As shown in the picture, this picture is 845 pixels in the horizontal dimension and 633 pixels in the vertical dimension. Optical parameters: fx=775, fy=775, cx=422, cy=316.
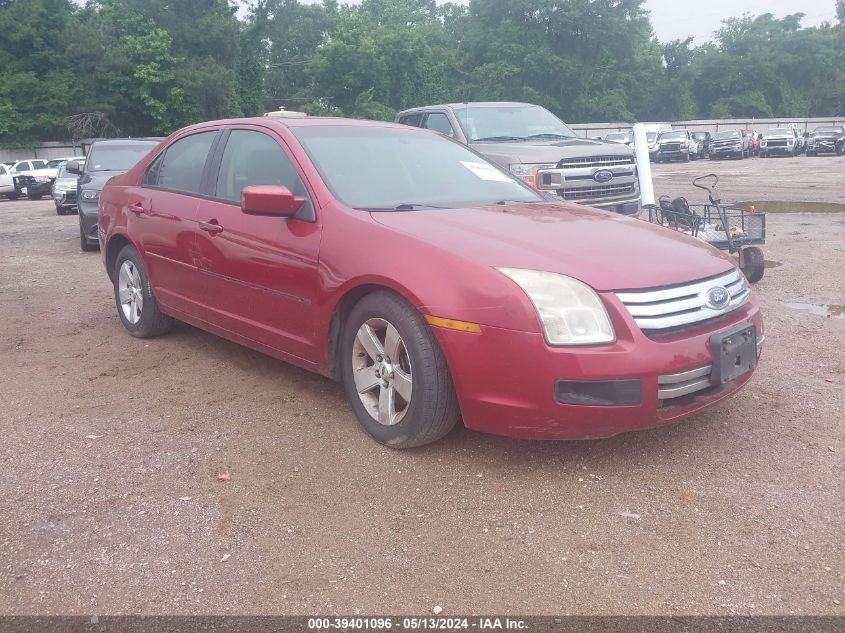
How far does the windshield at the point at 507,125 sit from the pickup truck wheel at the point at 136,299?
522 centimetres

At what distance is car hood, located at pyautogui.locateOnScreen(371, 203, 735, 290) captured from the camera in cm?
334

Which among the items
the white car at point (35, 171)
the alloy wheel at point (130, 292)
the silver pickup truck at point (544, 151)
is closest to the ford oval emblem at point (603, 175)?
the silver pickup truck at point (544, 151)

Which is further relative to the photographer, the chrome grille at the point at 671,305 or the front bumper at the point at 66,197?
the front bumper at the point at 66,197

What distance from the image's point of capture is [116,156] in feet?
37.5

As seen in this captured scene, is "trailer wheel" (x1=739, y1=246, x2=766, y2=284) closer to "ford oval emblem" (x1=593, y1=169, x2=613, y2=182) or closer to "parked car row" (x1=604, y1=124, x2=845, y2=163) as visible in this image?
"ford oval emblem" (x1=593, y1=169, x2=613, y2=182)

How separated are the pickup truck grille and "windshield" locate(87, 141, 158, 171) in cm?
607

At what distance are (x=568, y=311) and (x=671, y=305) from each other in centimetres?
48

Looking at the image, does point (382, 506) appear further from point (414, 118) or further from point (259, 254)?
point (414, 118)

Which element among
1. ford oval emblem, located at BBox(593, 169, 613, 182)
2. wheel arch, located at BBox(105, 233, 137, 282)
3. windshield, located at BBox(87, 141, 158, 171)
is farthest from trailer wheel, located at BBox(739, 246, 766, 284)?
windshield, located at BBox(87, 141, 158, 171)

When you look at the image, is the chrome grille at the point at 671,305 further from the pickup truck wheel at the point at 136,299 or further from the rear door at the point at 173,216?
the pickup truck wheel at the point at 136,299

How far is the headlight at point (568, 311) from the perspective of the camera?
318 centimetres

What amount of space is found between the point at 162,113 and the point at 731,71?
174ft

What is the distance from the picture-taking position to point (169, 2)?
154ft

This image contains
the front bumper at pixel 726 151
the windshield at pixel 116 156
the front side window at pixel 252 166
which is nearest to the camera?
the front side window at pixel 252 166
